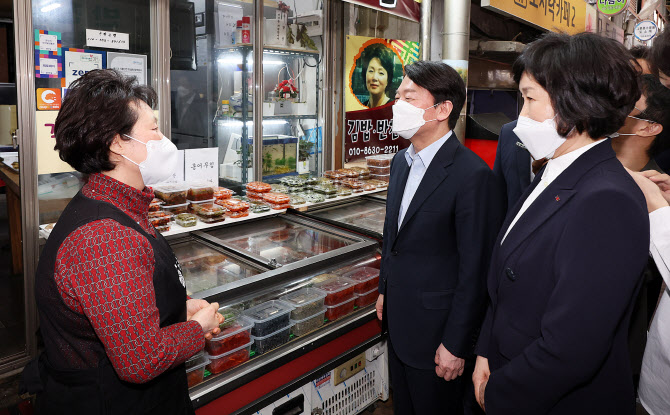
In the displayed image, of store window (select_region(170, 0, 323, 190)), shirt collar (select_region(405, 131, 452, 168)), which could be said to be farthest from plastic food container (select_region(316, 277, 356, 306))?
store window (select_region(170, 0, 323, 190))

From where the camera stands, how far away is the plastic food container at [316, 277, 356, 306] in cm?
283

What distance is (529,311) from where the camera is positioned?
58.3 inches

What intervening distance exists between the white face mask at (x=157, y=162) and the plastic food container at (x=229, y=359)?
3.21 ft

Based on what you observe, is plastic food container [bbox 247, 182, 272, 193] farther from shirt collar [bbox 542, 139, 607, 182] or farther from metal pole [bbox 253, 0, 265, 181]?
shirt collar [bbox 542, 139, 607, 182]

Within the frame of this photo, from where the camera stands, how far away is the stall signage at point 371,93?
5.15m

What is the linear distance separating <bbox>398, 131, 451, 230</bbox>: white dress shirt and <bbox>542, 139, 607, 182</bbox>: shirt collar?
0.79 m

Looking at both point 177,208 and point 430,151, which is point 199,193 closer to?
point 177,208

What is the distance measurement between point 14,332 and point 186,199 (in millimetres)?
1789

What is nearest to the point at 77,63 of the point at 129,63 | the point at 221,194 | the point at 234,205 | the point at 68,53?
the point at 68,53

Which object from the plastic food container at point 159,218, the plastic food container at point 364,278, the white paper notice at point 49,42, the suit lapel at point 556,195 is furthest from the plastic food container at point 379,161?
the suit lapel at point 556,195

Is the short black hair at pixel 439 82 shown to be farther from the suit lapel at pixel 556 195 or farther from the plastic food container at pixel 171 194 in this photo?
the plastic food container at pixel 171 194

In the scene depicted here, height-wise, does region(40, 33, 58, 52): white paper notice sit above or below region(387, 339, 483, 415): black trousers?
above

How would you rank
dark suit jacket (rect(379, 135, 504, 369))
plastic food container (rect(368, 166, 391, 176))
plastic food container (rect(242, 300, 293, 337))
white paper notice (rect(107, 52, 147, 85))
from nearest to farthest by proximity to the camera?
dark suit jacket (rect(379, 135, 504, 369))
plastic food container (rect(242, 300, 293, 337))
white paper notice (rect(107, 52, 147, 85))
plastic food container (rect(368, 166, 391, 176))

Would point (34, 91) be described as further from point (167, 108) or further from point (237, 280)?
point (237, 280)
